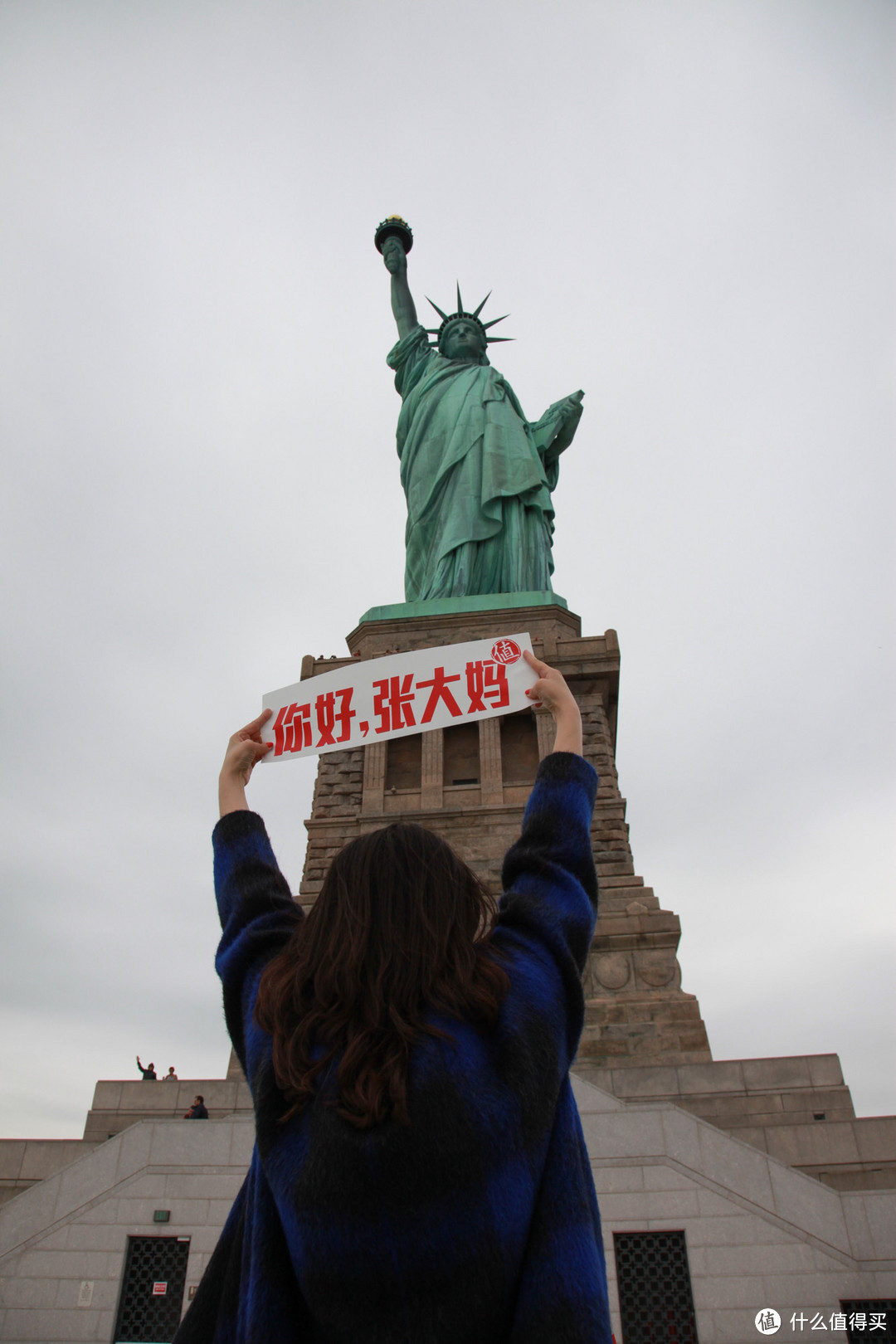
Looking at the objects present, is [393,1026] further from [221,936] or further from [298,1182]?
[221,936]

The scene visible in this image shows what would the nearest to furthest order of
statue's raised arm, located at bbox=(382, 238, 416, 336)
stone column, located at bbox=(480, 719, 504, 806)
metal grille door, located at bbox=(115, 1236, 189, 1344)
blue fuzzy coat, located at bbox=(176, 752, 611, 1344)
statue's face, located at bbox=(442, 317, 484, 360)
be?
blue fuzzy coat, located at bbox=(176, 752, 611, 1344)
metal grille door, located at bbox=(115, 1236, 189, 1344)
stone column, located at bbox=(480, 719, 504, 806)
statue's face, located at bbox=(442, 317, 484, 360)
statue's raised arm, located at bbox=(382, 238, 416, 336)

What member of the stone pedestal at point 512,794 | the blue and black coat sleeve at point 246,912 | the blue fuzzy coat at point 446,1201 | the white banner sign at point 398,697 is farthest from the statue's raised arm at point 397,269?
the blue fuzzy coat at point 446,1201

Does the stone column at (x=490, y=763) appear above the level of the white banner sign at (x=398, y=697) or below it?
above

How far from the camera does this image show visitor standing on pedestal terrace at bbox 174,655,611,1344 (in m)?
1.47

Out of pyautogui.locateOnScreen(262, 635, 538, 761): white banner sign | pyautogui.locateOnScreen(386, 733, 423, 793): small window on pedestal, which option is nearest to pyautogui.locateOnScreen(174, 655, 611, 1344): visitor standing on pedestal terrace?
pyautogui.locateOnScreen(262, 635, 538, 761): white banner sign

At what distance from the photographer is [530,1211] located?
5.26 feet

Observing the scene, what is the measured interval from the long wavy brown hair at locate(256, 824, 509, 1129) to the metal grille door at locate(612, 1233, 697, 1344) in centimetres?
769

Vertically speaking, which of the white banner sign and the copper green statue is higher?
the copper green statue

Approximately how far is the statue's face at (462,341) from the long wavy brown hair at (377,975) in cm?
2500

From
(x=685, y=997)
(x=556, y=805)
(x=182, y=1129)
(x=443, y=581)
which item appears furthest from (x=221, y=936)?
(x=443, y=581)

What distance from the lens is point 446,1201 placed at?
1.47m

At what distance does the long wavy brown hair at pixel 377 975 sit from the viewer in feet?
5.03

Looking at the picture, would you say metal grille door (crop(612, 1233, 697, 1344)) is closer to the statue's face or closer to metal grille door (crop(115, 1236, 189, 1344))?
metal grille door (crop(115, 1236, 189, 1344))

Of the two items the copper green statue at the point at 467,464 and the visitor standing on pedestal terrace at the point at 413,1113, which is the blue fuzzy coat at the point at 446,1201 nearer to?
the visitor standing on pedestal terrace at the point at 413,1113
